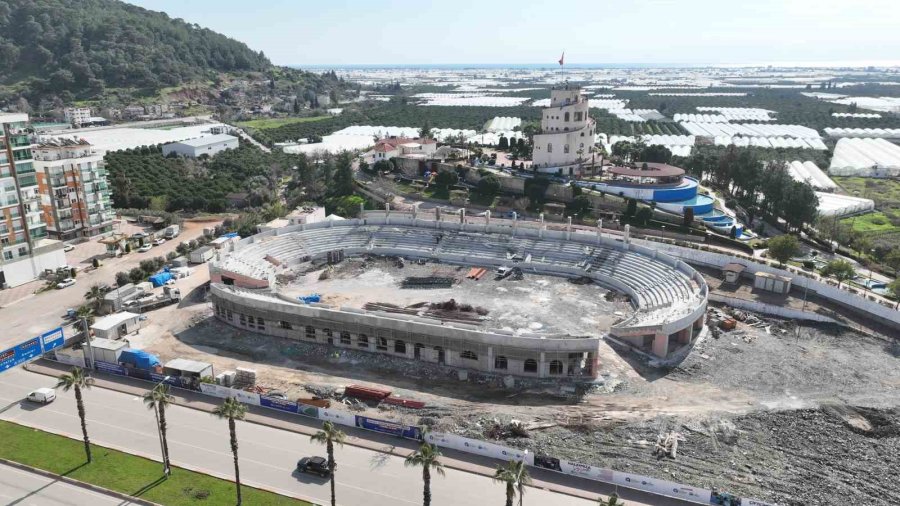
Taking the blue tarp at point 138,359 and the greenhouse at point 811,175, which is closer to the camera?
the blue tarp at point 138,359

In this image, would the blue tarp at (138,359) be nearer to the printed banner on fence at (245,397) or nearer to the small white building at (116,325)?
the small white building at (116,325)

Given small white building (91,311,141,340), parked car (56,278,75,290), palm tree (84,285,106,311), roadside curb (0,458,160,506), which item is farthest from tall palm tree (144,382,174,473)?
parked car (56,278,75,290)

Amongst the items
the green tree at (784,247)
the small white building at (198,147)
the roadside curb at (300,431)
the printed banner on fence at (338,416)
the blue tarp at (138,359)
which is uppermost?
the small white building at (198,147)

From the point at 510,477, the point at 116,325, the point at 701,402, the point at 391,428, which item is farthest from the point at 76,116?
the point at 510,477

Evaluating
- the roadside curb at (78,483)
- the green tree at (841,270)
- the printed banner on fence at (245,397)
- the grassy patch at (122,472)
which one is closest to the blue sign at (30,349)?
the grassy patch at (122,472)

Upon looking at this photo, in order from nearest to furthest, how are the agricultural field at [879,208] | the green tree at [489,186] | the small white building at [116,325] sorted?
the small white building at [116,325] → the agricultural field at [879,208] → the green tree at [489,186]

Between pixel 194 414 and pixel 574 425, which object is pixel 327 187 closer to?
pixel 194 414
